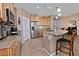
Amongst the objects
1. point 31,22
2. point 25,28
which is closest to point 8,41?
point 25,28

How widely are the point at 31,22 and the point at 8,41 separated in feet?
1.51

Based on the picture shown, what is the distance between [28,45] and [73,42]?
0.70 metres

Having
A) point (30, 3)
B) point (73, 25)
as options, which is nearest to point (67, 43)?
point (73, 25)

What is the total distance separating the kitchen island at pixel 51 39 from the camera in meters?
2.39

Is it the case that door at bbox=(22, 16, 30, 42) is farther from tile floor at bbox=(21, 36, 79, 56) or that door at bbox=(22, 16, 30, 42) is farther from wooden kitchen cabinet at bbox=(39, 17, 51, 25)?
wooden kitchen cabinet at bbox=(39, 17, 51, 25)

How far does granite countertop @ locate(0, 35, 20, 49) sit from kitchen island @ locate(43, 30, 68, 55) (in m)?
0.44

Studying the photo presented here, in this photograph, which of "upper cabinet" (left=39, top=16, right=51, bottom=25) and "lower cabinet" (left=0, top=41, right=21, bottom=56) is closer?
"lower cabinet" (left=0, top=41, right=21, bottom=56)

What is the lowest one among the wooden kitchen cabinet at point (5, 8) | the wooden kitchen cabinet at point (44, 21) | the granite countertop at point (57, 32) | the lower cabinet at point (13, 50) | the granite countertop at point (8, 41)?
the lower cabinet at point (13, 50)

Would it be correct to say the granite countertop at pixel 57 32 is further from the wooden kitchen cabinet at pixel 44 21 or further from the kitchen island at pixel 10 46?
the kitchen island at pixel 10 46

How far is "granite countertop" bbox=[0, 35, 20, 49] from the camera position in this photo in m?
2.18

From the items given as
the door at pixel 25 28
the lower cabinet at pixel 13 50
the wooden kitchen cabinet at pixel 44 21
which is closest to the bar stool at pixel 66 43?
the wooden kitchen cabinet at pixel 44 21

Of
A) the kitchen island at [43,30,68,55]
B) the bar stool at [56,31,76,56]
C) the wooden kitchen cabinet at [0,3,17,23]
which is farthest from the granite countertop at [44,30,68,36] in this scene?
the wooden kitchen cabinet at [0,3,17,23]

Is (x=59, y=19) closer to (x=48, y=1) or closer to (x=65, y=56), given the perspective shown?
(x=48, y=1)

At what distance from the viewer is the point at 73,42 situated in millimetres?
2350
